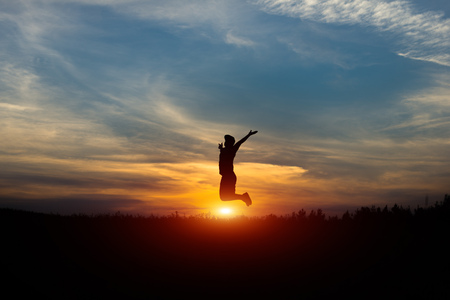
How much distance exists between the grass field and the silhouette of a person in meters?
1.53

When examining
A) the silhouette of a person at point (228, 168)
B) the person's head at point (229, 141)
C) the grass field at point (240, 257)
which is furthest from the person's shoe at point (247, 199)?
the person's head at point (229, 141)

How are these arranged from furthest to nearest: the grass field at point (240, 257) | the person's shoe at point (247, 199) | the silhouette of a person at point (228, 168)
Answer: the person's shoe at point (247, 199) < the silhouette of a person at point (228, 168) < the grass field at point (240, 257)

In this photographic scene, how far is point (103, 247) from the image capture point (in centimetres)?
1662

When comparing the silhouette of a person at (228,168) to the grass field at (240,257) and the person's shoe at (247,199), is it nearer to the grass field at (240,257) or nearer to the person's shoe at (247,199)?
the person's shoe at (247,199)

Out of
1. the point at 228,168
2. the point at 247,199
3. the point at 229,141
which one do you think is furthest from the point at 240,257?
the point at 229,141

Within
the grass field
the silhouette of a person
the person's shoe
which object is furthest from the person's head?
the grass field

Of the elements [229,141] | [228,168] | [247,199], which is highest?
[229,141]

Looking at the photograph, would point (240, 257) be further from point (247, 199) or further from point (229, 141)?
point (229, 141)

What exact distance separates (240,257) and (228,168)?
3314mm

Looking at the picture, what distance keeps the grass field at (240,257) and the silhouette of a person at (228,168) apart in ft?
5.01

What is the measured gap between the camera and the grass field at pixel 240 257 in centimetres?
1342

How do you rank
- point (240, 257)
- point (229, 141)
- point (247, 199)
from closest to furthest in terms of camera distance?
point (240, 257)
point (229, 141)
point (247, 199)

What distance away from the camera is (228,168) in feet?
54.4

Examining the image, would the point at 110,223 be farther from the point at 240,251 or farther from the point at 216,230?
the point at 240,251
